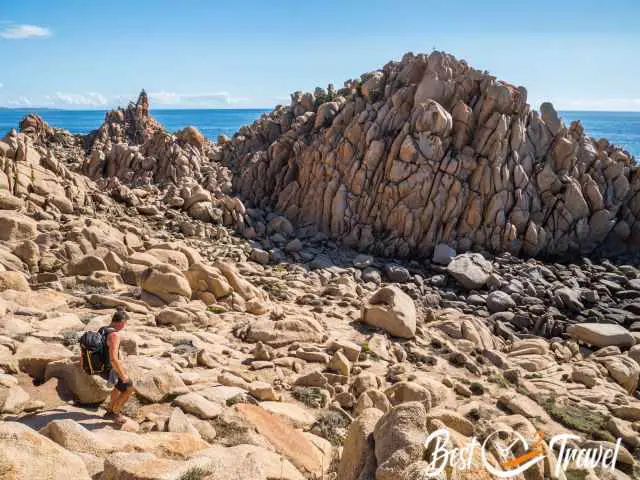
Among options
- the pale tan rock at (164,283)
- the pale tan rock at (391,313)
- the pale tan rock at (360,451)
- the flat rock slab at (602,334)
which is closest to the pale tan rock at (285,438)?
the pale tan rock at (360,451)

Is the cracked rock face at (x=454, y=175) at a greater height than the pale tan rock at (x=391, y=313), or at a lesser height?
greater

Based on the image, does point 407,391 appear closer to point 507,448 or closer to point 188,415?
point 507,448

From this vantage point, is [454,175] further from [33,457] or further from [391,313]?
[33,457]

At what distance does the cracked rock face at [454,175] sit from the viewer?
1455 inches

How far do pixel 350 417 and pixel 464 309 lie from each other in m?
17.9

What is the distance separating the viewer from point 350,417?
14000 millimetres

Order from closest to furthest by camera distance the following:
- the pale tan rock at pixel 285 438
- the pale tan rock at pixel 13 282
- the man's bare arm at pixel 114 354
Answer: the pale tan rock at pixel 285 438 < the man's bare arm at pixel 114 354 < the pale tan rock at pixel 13 282

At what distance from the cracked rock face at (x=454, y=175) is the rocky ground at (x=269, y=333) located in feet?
3.06

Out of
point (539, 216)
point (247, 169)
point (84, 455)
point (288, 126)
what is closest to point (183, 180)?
point (247, 169)

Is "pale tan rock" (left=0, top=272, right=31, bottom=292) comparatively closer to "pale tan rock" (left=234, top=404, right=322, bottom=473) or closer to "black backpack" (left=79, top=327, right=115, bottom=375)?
"black backpack" (left=79, top=327, right=115, bottom=375)

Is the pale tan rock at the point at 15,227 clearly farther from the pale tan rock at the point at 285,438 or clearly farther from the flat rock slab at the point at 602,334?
the flat rock slab at the point at 602,334

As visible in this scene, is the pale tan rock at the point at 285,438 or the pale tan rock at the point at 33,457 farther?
the pale tan rock at the point at 285,438

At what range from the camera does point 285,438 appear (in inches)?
436

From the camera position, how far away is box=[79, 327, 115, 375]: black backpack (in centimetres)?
1091
